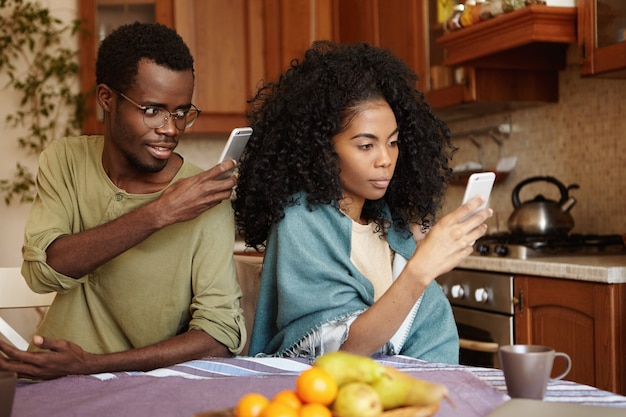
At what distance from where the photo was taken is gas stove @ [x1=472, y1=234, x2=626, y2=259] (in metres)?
2.74

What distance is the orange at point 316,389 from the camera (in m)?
0.81

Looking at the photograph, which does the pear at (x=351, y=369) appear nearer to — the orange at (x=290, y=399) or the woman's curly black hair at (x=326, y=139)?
the orange at (x=290, y=399)

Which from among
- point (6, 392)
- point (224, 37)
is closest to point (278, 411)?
point (6, 392)

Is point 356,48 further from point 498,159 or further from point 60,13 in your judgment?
point 60,13

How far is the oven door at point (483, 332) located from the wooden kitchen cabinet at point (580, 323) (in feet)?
0.16

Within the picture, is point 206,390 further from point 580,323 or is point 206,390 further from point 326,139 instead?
point 580,323

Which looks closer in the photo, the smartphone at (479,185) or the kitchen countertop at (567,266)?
the smartphone at (479,185)

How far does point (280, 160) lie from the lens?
1.59 m

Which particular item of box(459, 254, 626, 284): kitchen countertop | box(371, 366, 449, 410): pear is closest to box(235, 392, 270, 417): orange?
box(371, 366, 449, 410): pear

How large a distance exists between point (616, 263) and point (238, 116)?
2.44 m

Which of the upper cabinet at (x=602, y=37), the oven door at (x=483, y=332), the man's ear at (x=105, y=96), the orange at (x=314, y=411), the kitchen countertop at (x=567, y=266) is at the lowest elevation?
the oven door at (x=483, y=332)

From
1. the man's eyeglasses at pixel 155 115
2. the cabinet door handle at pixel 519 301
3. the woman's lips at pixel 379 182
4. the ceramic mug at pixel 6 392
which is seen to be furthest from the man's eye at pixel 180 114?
the cabinet door handle at pixel 519 301

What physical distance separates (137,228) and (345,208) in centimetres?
41

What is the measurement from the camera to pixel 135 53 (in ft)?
5.39
